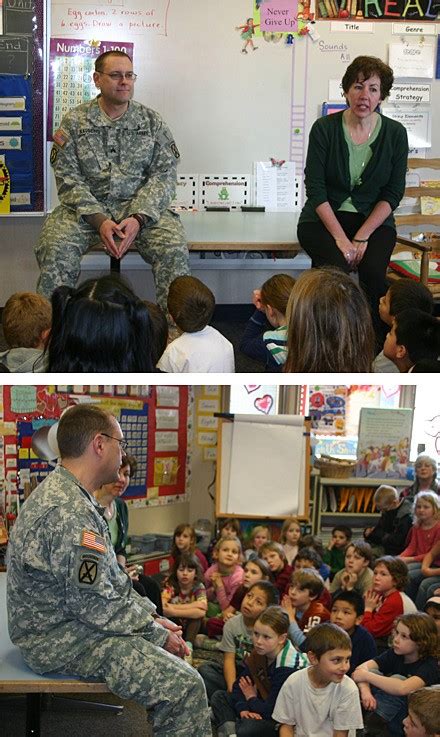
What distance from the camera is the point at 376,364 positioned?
9.55ft

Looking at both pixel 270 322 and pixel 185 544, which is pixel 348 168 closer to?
pixel 270 322

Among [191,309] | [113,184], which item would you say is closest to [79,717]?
[191,309]

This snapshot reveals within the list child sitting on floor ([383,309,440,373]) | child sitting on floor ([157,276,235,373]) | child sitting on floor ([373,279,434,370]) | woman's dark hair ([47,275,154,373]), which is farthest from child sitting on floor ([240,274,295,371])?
woman's dark hair ([47,275,154,373])

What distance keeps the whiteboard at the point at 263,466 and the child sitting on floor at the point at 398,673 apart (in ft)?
0.75

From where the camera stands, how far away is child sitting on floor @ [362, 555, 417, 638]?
1.47m

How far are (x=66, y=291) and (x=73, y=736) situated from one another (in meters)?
1.35

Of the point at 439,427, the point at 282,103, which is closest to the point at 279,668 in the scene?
the point at 439,427

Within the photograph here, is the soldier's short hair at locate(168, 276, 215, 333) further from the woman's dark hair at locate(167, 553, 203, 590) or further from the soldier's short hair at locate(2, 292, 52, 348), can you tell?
the woman's dark hair at locate(167, 553, 203, 590)

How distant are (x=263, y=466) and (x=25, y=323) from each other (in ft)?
6.63

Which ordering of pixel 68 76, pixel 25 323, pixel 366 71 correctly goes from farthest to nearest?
1. pixel 68 76
2. pixel 366 71
3. pixel 25 323

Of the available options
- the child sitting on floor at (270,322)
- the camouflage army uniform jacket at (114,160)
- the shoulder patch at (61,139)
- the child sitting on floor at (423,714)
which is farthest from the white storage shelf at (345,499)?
the shoulder patch at (61,139)

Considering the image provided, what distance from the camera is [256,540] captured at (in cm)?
146

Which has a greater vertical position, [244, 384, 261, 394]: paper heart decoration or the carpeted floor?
[244, 384, 261, 394]: paper heart decoration

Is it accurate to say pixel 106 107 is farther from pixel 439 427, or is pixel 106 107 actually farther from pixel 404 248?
pixel 439 427
